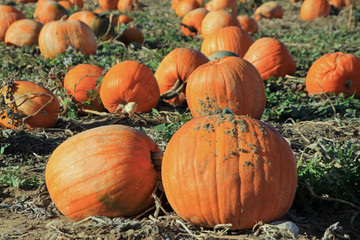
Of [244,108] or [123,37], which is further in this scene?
[123,37]

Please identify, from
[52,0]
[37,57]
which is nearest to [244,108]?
[37,57]

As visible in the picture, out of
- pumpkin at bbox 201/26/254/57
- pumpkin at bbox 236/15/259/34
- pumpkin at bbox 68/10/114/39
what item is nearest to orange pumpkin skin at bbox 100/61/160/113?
pumpkin at bbox 201/26/254/57

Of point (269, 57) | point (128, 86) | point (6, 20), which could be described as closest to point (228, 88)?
point (128, 86)

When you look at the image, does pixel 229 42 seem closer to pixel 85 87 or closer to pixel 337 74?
pixel 337 74

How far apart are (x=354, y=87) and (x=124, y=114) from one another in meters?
3.12

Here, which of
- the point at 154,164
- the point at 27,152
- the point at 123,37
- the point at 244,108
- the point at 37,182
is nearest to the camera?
the point at 154,164

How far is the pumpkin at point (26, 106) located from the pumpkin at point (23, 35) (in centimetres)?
491

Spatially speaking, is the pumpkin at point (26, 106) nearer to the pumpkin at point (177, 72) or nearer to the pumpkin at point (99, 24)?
the pumpkin at point (177, 72)

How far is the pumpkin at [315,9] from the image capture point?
1413 centimetres

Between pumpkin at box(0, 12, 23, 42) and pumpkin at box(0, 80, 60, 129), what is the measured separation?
5.85m

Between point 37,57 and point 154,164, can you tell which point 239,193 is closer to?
point 154,164

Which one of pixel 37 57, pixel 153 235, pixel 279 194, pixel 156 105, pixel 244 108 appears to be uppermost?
pixel 279 194

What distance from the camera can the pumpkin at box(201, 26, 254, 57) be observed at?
8195 mm

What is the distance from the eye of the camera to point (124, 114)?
232 inches
